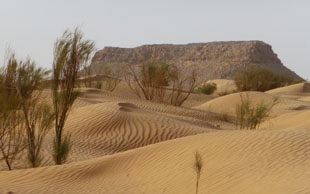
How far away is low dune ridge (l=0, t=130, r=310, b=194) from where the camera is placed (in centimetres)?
686

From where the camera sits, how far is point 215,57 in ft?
244

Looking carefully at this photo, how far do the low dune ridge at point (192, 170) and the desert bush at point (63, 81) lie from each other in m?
1.17

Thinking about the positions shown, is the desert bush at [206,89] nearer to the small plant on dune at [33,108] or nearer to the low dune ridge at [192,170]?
the small plant on dune at [33,108]

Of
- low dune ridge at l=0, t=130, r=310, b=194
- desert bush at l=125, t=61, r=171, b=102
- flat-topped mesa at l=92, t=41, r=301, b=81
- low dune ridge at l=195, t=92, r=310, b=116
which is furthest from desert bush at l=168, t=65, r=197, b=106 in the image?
flat-topped mesa at l=92, t=41, r=301, b=81

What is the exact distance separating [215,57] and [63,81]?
213 feet

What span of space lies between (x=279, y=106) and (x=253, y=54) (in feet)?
156

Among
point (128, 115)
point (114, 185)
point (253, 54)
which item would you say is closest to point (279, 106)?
point (128, 115)

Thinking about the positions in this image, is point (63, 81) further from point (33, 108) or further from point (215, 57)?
point (215, 57)

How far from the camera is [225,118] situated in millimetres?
20672

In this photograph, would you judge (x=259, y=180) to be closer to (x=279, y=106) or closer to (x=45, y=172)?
(x=45, y=172)

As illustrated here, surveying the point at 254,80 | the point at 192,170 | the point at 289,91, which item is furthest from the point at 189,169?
the point at 254,80

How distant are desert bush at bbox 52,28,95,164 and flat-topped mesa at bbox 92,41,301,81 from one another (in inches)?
2147

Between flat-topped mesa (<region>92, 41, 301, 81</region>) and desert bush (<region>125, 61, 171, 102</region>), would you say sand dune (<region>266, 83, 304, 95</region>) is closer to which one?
desert bush (<region>125, 61, 171, 102</region>)

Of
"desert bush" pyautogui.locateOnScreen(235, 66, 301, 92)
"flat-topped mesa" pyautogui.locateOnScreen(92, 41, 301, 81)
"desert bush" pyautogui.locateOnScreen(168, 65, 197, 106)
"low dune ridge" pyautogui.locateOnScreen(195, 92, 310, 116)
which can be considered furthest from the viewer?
"flat-topped mesa" pyautogui.locateOnScreen(92, 41, 301, 81)
